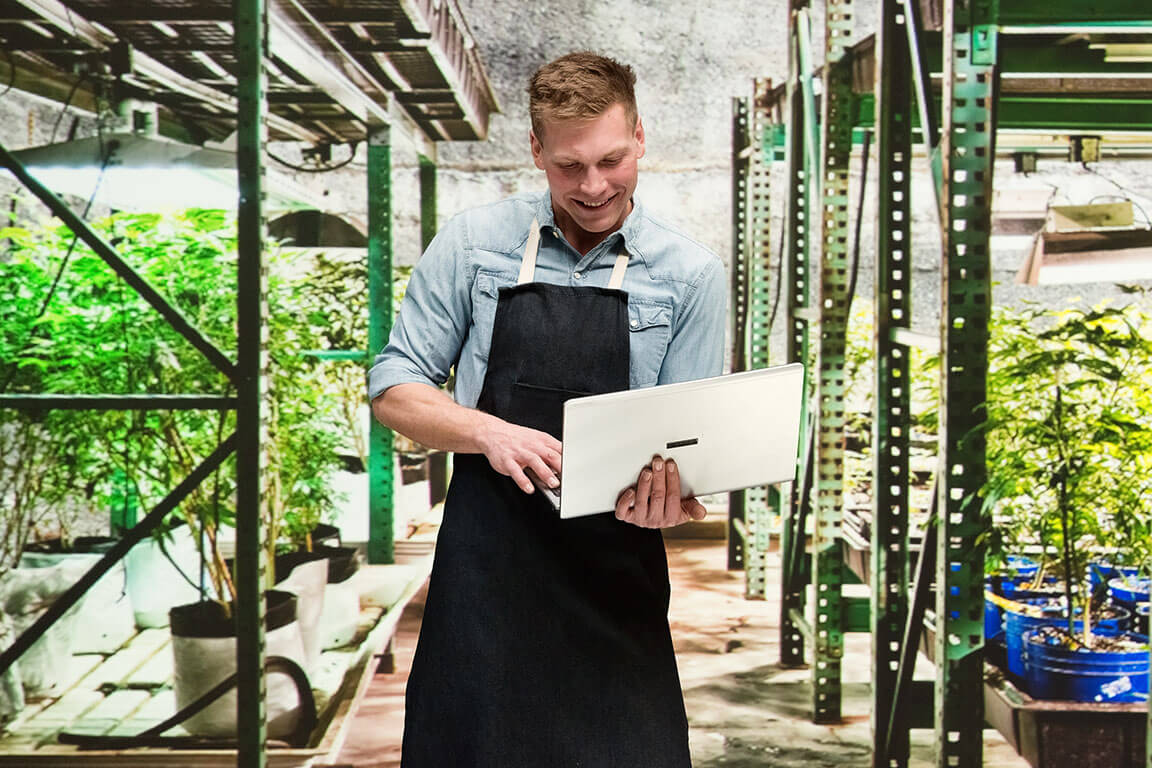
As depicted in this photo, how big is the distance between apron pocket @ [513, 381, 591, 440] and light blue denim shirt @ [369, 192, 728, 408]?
2.6 inches

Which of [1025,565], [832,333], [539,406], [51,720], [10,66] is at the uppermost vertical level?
[10,66]

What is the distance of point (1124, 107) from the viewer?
15.2 feet

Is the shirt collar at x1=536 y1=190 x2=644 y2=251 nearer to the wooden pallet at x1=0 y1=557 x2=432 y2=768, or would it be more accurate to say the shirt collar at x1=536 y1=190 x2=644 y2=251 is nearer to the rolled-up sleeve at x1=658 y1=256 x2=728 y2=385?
the rolled-up sleeve at x1=658 y1=256 x2=728 y2=385

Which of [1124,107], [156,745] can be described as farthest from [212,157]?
[1124,107]

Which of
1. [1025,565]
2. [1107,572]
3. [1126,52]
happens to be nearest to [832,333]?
[1025,565]

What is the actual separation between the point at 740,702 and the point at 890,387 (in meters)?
1.55

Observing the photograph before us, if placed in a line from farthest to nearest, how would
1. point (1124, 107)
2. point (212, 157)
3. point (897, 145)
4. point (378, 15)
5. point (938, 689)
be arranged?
point (1124, 107) → point (378, 15) → point (212, 157) → point (897, 145) → point (938, 689)

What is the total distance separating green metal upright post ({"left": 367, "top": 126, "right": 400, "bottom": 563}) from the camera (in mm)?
5297

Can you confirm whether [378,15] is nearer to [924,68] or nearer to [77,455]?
[77,455]

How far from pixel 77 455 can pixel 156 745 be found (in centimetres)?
87

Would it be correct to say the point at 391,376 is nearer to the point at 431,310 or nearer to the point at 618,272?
the point at 431,310

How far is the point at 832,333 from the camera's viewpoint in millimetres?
3682

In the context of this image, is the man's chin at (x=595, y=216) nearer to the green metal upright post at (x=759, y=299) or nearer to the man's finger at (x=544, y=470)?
the man's finger at (x=544, y=470)

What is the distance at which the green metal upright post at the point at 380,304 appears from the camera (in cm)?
530
